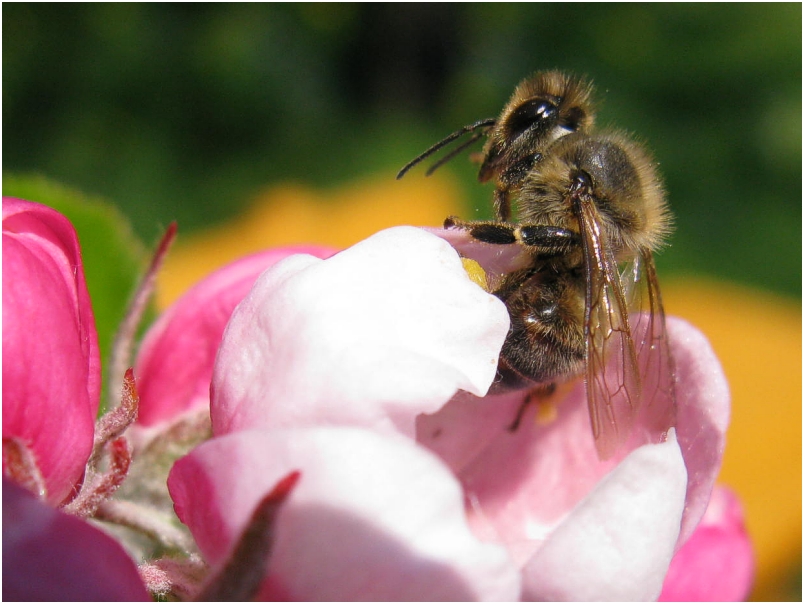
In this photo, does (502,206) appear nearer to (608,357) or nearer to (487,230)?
(487,230)

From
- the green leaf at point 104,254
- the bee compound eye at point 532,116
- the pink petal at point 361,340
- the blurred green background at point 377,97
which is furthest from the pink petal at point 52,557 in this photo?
the blurred green background at point 377,97

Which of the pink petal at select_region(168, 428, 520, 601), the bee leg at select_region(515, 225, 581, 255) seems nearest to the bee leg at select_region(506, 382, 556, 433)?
the bee leg at select_region(515, 225, 581, 255)

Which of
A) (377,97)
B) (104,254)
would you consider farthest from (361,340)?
(377,97)

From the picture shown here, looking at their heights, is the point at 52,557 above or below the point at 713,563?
above

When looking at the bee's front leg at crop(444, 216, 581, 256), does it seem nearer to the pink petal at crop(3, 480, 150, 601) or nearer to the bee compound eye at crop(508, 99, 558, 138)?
the bee compound eye at crop(508, 99, 558, 138)

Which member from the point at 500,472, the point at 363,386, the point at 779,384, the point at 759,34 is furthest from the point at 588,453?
the point at 759,34

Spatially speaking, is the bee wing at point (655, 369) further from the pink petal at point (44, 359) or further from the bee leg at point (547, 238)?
the pink petal at point (44, 359)
